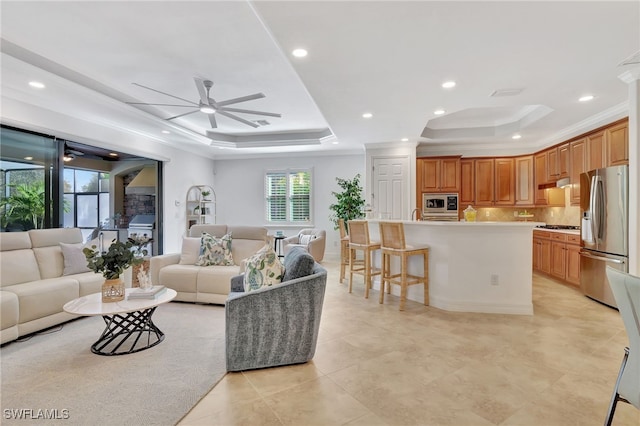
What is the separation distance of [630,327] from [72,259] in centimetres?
509

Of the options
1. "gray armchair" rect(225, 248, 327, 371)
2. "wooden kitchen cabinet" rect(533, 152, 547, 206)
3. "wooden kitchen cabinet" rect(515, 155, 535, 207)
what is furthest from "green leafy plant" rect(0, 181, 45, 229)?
"wooden kitchen cabinet" rect(533, 152, 547, 206)

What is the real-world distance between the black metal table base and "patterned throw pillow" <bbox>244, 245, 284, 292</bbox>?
0.96 m

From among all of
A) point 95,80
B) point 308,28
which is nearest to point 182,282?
point 95,80

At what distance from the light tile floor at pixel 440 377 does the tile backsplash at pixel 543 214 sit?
273 centimetres

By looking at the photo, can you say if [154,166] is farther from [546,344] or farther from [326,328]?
[546,344]

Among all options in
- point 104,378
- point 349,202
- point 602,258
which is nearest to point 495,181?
point 602,258

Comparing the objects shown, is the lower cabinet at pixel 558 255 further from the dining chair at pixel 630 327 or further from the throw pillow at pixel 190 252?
the throw pillow at pixel 190 252

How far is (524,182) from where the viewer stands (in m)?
6.36

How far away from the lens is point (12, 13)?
251cm

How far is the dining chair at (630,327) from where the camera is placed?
1.35 m

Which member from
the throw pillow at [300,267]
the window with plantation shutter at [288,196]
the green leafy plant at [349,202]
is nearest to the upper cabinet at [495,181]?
the green leafy plant at [349,202]

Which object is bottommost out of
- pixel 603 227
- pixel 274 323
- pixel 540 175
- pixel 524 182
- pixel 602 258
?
pixel 274 323

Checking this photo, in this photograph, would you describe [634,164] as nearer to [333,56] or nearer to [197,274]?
[333,56]

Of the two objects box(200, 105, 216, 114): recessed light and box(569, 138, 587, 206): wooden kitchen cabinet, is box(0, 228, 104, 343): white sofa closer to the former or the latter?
box(200, 105, 216, 114): recessed light
